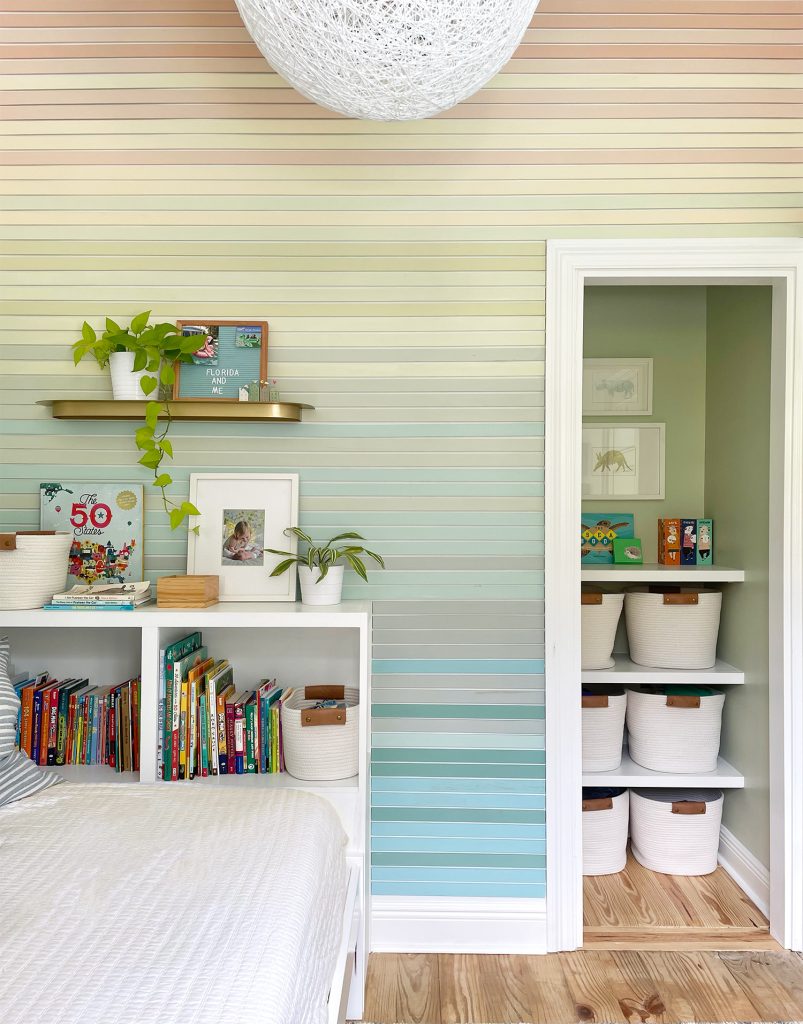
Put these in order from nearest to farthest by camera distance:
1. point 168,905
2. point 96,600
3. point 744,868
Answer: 1. point 168,905
2. point 96,600
3. point 744,868

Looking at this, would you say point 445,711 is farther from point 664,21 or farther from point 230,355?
point 664,21

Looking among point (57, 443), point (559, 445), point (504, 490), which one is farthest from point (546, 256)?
point (57, 443)

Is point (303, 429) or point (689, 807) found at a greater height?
point (303, 429)

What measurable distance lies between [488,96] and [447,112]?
14cm

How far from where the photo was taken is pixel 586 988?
7.41ft

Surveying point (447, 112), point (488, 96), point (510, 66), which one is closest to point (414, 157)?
point (447, 112)

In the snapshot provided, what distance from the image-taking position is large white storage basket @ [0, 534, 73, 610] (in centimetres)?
217

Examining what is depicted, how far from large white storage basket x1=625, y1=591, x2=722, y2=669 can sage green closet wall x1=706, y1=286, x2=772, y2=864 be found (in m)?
0.11

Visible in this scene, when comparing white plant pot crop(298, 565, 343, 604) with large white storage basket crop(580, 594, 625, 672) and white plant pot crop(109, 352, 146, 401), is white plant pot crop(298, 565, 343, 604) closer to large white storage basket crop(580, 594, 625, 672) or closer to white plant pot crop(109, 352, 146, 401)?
white plant pot crop(109, 352, 146, 401)

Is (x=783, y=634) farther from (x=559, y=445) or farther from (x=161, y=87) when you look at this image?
(x=161, y=87)

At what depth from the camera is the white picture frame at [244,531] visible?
8.00 ft

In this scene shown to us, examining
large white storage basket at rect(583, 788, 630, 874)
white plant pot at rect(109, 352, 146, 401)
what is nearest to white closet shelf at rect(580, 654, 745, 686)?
large white storage basket at rect(583, 788, 630, 874)

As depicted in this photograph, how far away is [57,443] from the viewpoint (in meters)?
2.49

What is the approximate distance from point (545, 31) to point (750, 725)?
246cm
